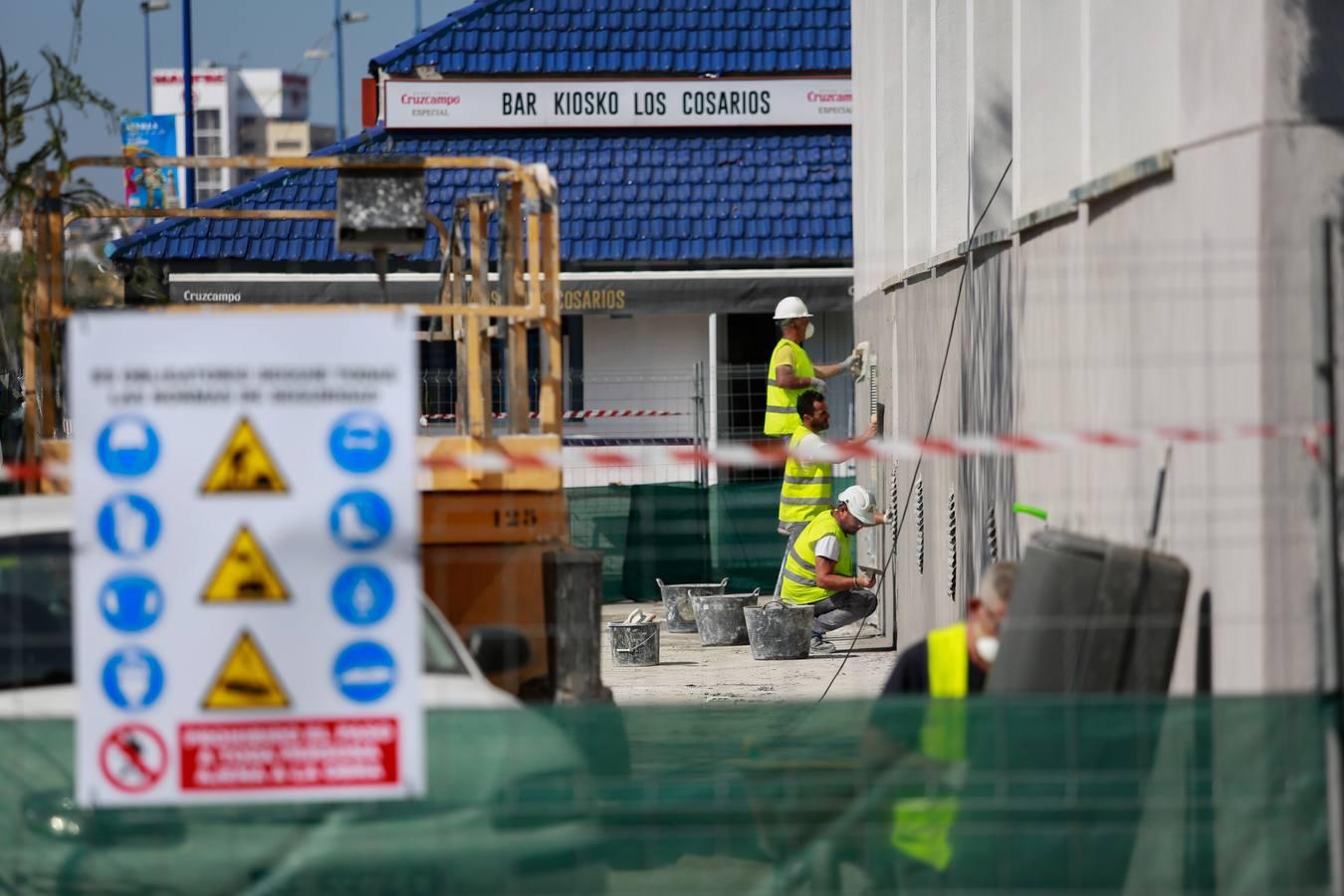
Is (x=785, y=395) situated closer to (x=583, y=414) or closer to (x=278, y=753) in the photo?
(x=583, y=414)

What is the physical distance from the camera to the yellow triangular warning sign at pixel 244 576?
4539 mm

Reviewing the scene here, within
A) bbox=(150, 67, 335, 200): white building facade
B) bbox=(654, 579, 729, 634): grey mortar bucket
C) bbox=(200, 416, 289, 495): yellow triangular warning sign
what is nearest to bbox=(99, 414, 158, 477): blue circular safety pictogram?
bbox=(200, 416, 289, 495): yellow triangular warning sign

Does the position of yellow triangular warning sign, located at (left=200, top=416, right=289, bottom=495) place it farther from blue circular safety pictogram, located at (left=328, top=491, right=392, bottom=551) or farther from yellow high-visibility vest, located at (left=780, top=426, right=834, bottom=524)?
yellow high-visibility vest, located at (left=780, top=426, right=834, bottom=524)

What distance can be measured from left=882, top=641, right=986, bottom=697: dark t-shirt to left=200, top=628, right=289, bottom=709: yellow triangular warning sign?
214 cm

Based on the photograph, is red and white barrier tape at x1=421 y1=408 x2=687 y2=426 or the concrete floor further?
red and white barrier tape at x1=421 y1=408 x2=687 y2=426

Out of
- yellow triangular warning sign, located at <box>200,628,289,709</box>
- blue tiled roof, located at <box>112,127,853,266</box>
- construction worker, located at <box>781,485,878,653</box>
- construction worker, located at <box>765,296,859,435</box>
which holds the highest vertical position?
blue tiled roof, located at <box>112,127,853,266</box>

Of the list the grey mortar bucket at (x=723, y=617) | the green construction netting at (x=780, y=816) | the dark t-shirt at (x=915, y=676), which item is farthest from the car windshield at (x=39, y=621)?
the grey mortar bucket at (x=723, y=617)

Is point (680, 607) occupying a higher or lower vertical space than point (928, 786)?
lower

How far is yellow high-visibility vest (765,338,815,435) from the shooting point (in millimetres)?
13344

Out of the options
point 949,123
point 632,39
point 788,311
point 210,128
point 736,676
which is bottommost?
point 736,676

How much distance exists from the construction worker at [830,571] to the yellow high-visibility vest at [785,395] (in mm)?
794

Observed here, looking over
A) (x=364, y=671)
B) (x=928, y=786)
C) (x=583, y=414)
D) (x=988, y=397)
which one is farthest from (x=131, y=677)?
(x=583, y=414)

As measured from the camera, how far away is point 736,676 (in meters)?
12.4

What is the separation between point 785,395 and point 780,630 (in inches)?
71.8
